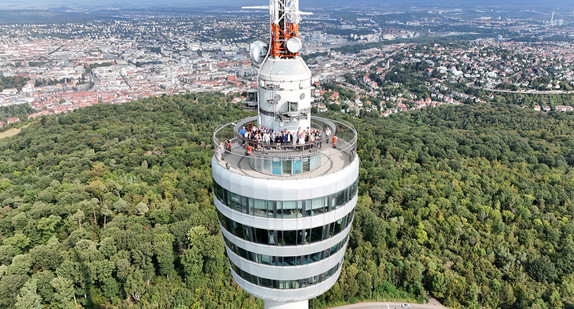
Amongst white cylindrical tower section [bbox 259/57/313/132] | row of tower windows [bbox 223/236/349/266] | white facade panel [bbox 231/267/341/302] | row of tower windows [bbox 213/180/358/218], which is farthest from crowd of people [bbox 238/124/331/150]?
white facade panel [bbox 231/267/341/302]

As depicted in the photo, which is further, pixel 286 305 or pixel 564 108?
pixel 564 108

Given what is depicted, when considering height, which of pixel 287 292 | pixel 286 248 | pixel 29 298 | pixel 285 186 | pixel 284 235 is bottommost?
pixel 29 298

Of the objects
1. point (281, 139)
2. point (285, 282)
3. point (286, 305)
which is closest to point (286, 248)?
point (285, 282)

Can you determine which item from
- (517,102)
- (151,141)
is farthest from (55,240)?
(517,102)

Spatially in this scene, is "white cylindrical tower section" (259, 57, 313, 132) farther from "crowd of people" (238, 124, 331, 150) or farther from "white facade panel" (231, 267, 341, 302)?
"white facade panel" (231, 267, 341, 302)

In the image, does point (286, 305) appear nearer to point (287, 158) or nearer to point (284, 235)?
point (284, 235)

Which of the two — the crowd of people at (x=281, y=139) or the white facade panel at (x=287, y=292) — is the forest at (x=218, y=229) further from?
the crowd of people at (x=281, y=139)

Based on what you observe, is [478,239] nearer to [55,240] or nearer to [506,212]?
[506,212]
